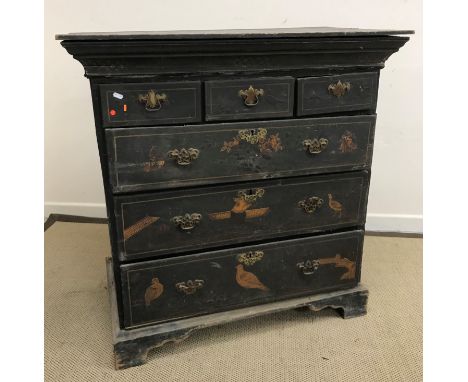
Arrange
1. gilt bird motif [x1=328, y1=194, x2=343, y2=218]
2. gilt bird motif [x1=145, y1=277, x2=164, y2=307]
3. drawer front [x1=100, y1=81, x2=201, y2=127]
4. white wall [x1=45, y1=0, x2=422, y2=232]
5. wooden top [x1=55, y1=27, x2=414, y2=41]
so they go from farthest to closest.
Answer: white wall [x1=45, y1=0, x2=422, y2=232], gilt bird motif [x1=328, y1=194, x2=343, y2=218], gilt bird motif [x1=145, y1=277, x2=164, y2=307], drawer front [x1=100, y1=81, x2=201, y2=127], wooden top [x1=55, y1=27, x2=414, y2=41]

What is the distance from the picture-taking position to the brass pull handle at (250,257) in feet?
5.58

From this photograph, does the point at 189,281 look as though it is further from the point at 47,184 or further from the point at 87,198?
the point at 47,184

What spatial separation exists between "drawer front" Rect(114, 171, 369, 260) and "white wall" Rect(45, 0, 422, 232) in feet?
2.85

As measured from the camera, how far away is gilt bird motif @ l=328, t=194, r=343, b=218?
1744mm

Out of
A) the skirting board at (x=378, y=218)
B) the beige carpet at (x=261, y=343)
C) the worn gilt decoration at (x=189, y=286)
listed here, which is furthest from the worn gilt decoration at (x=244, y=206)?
the skirting board at (x=378, y=218)

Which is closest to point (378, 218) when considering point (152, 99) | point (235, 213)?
point (235, 213)

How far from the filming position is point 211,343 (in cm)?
179

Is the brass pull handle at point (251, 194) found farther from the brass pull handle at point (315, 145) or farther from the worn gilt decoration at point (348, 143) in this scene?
the worn gilt decoration at point (348, 143)

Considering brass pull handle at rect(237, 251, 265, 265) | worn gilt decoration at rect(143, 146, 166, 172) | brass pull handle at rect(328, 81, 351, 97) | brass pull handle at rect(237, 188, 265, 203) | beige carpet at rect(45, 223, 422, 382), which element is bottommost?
beige carpet at rect(45, 223, 422, 382)

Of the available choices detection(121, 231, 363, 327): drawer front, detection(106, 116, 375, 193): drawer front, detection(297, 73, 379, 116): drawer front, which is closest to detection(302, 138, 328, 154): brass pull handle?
detection(106, 116, 375, 193): drawer front

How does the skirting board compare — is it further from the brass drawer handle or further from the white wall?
Answer: the brass drawer handle

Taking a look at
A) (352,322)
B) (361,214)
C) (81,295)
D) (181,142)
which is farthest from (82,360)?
(361,214)

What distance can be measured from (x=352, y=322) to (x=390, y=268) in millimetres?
529

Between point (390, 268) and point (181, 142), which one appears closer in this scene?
point (181, 142)
